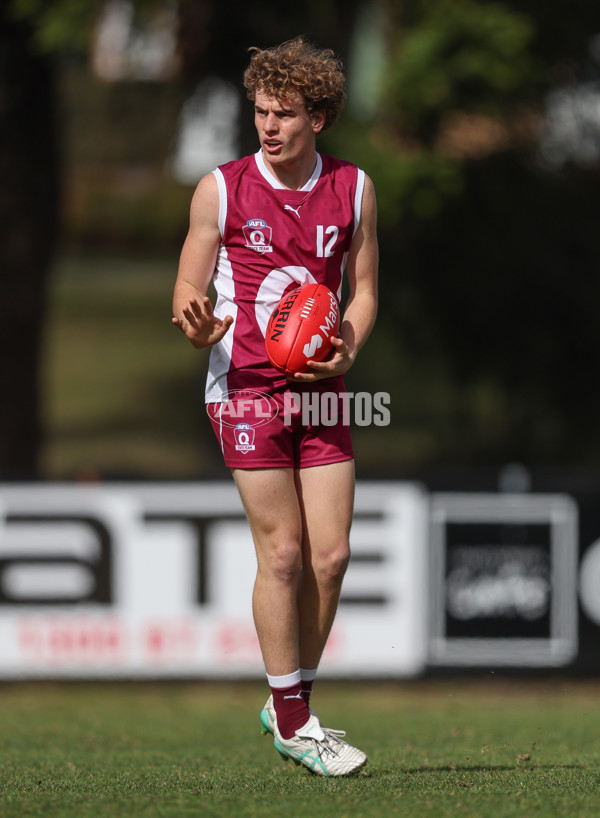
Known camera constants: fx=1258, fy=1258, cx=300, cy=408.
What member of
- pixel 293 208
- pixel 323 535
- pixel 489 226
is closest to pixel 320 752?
pixel 323 535

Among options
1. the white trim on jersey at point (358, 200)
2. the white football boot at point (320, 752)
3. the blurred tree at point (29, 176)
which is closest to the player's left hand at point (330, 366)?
the white trim on jersey at point (358, 200)

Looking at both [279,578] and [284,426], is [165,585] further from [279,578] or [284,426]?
[284,426]

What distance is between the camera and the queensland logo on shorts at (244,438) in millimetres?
4578

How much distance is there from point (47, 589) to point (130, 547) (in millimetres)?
687

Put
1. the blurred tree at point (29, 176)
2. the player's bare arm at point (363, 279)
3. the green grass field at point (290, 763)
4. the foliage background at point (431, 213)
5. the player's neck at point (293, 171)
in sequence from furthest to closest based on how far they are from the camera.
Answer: the blurred tree at point (29, 176) → the foliage background at point (431, 213) → the player's bare arm at point (363, 279) → the player's neck at point (293, 171) → the green grass field at point (290, 763)

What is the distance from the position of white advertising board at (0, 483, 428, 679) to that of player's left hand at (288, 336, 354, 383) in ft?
16.8

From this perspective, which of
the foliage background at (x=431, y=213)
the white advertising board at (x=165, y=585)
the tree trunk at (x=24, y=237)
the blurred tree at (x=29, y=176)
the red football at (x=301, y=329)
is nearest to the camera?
the red football at (x=301, y=329)

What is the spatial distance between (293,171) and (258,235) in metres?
0.28

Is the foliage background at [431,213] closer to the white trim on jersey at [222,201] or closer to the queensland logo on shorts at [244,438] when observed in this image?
the queensland logo on shorts at [244,438]

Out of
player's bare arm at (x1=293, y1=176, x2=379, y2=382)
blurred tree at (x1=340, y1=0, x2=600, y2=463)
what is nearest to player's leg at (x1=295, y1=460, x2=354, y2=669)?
player's bare arm at (x1=293, y1=176, x2=379, y2=382)

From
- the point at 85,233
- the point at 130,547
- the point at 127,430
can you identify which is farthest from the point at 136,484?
the point at 85,233

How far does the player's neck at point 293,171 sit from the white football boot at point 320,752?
1961mm

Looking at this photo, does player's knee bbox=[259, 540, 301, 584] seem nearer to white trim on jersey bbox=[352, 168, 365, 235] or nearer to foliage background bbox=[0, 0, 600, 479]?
white trim on jersey bbox=[352, 168, 365, 235]

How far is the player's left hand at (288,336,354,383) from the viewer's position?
4.39 m
